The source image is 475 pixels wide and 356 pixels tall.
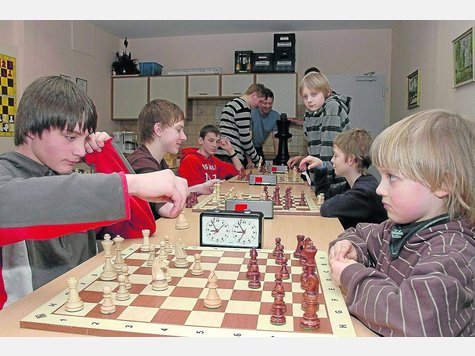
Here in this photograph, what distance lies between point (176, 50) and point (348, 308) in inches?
259

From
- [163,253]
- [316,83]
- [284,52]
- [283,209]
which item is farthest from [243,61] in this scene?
[163,253]

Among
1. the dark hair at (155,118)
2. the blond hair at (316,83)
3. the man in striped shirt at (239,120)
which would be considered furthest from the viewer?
the man in striped shirt at (239,120)

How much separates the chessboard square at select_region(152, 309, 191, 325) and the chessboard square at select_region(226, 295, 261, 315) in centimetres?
10

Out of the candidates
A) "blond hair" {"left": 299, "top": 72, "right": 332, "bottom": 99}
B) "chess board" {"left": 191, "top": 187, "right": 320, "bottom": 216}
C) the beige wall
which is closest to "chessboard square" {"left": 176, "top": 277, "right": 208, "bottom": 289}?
"chess board" {"left": 191, "top": 187, "right": 320, "bottom": 216}

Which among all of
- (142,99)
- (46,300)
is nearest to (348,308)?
(46,300)

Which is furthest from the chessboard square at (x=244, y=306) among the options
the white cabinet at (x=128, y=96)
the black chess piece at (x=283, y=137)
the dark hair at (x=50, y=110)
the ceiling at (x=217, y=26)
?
the white cabinet at (x=128, y=96)

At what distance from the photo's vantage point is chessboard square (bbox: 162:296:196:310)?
103cm

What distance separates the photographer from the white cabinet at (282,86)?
21.1ft

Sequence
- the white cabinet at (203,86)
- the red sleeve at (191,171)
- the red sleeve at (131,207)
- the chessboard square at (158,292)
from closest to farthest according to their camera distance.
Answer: the chessboard square at (158,292)
the red sleeve at (131,207)
the red sleeve at (191,171)
the white cabinet at (203,86)

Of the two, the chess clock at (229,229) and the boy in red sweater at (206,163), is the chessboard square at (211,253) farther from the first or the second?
the boy in red sweater at (206,163)

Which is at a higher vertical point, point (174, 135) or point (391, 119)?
point (391, 119)

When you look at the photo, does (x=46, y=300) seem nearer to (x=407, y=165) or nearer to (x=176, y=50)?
(x=407, y=165)

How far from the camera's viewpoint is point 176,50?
7066 mm

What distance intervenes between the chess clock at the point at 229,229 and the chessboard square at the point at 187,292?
0.44 metres
